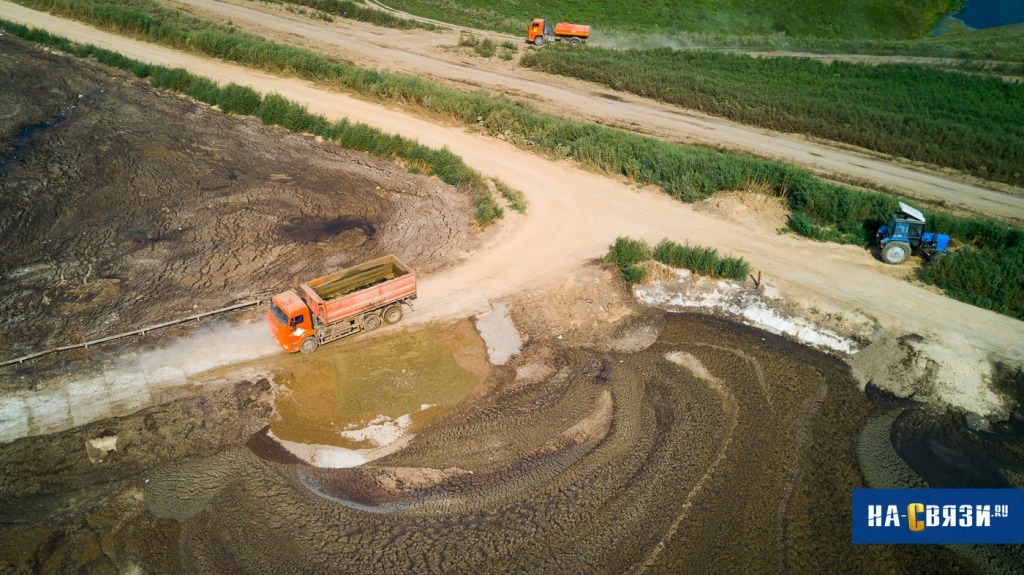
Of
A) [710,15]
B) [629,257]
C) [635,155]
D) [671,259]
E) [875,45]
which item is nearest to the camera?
[629,257]

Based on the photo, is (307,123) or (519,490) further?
(307,123)

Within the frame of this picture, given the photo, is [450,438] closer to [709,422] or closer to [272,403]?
[272,403]

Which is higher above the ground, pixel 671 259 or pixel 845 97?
pixel 845 97

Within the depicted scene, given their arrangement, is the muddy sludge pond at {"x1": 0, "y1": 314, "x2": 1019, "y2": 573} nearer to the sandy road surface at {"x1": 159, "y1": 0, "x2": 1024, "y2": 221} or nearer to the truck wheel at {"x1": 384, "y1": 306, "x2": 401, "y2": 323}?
the truck wheel at {"x1": 384, "y1": 306, "x2": 401, "y2": 323}

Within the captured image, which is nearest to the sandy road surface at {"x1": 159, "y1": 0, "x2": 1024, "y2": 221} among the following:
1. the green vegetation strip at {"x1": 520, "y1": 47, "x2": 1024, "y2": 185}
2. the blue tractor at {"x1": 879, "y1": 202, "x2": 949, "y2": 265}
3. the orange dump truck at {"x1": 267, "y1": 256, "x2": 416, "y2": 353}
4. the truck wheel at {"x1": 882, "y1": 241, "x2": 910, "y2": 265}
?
the green vegetation strip at {"x1": 520, "y1": 47, "x2": 1024, "y2": 185}

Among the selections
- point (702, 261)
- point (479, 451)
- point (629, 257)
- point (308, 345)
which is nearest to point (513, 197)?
point (629, 257)

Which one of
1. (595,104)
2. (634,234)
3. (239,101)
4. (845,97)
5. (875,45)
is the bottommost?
(634,234)

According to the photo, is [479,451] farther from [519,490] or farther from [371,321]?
[371,321]
